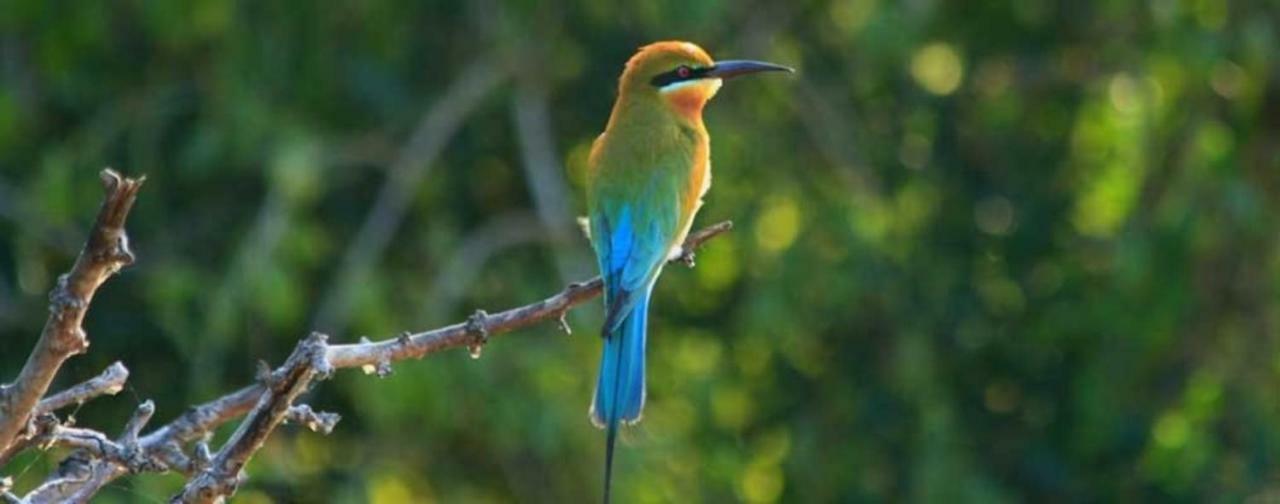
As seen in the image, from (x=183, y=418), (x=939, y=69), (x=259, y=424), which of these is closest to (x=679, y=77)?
(x=183, y=418)

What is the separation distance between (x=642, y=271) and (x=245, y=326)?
2.13 meters

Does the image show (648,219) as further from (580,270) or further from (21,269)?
(21,269)

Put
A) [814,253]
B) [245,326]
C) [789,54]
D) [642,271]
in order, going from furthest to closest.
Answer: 1. [789,54]
2. [814,253]
3. [245,326]
4. [642,271]

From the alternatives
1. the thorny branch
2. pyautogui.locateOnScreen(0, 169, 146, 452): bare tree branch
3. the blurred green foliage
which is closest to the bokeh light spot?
the blurred green foliage

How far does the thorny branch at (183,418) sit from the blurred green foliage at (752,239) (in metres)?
2.49

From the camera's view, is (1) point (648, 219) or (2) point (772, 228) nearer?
(1) point (648, 219)

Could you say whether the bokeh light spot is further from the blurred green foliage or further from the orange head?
the orange head

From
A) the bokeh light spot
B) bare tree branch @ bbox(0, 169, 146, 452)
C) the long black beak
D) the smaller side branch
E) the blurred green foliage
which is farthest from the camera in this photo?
the bokeh light spot

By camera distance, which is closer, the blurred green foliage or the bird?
the bird

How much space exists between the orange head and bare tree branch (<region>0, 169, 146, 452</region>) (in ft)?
5.55

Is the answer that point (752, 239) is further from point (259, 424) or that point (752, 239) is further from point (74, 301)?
point (74, 301)

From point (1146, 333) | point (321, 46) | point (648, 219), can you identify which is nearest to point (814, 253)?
point (1146, 333)

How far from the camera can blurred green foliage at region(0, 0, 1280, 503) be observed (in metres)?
4.95

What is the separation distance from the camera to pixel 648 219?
3.05 m
